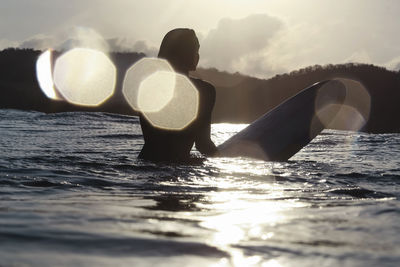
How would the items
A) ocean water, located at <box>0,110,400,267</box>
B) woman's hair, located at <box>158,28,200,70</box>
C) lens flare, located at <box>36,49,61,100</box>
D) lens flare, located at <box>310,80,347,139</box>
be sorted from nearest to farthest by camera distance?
ocean water, located at <box>0,110,400,267</box> → woman's hair, located at <box>158,28,200,70</box> → lens flare, located at <box>310,80,347,139</box> → lens flare, located at <box>36,49,61,100</box>

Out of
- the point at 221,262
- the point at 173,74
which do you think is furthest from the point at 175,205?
the point at 173,74

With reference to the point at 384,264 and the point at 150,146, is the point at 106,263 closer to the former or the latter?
the point at 384,264

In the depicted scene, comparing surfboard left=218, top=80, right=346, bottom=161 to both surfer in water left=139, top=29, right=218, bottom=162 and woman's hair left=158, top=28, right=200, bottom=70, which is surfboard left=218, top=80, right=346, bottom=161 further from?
woman's hair left=158, top=28, right=200, bottom=70

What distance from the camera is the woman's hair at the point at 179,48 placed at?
5238 millimetres

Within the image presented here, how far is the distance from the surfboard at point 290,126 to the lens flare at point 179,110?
3.11ft

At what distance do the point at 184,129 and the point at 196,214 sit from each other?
283cm

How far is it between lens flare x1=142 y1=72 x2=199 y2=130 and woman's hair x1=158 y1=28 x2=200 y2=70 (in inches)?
6.0

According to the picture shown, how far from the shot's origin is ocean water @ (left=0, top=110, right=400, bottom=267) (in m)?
1.87

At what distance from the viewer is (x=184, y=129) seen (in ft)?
18.3

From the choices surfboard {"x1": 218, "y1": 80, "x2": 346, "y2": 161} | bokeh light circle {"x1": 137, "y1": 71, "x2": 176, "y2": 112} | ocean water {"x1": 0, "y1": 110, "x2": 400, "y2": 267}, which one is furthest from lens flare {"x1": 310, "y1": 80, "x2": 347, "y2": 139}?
bokeh light circle {"x1": 137, "y1": 71, "x2": 176, "y2": 112}

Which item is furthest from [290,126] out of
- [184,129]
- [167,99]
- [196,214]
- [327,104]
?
[196,214]

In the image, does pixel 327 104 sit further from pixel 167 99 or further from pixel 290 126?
pixel 167 99

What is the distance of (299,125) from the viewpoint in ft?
22.2

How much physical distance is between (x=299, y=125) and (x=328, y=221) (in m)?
4.14
